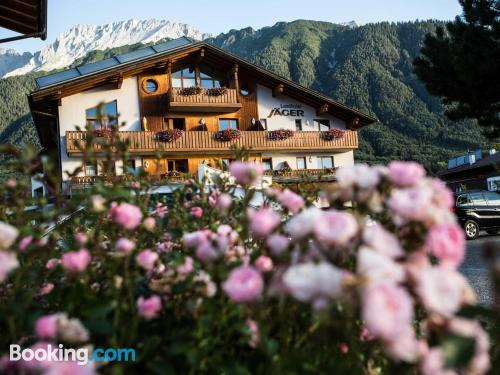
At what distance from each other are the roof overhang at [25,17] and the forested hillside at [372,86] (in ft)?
169

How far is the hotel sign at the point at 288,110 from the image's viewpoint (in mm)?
22719

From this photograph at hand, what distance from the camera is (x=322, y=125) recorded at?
2344cm

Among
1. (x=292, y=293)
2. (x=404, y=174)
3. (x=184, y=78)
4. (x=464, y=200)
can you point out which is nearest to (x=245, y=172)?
(x=404, y=174)

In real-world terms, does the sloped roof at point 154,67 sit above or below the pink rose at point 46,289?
above

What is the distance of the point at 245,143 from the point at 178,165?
3.66 m

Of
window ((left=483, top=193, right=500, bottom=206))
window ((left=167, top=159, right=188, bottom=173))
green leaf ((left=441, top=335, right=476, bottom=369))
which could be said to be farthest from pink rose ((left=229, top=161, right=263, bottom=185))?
window ((left=167, top=159, right=188, bottom=173))

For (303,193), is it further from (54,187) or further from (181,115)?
(181,115)

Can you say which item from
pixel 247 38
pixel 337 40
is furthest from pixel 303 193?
pixel 247 38

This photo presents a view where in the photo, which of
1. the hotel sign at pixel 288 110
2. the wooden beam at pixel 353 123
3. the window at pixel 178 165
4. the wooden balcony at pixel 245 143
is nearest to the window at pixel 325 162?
the wooden balcony at pixel 245 143

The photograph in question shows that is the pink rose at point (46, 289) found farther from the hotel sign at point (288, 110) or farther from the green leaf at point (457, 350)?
the hotel sign at point (288, 110)

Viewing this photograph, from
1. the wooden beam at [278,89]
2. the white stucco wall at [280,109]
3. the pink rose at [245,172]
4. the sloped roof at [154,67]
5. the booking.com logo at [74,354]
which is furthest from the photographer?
the white stucco wall at [280,109]

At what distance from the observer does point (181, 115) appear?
70.4 ft

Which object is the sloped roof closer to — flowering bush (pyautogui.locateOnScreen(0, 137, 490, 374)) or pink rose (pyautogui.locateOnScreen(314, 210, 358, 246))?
flowering bush (pyautogui.locateOnScreen(0, 137, 490, 374))

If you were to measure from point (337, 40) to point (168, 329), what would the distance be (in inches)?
6421
